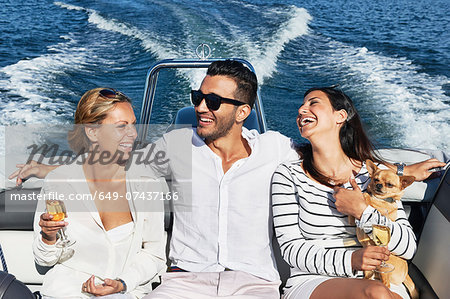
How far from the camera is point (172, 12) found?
29.7 ft

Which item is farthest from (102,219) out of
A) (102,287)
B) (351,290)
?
(351,290)

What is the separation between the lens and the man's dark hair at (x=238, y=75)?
1.74 meters

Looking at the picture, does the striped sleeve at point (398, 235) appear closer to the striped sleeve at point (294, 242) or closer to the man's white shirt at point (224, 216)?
the striped sleeve at point (294, 242)

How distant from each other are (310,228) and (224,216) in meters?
0.29

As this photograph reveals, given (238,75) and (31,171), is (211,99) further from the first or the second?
(31,171)

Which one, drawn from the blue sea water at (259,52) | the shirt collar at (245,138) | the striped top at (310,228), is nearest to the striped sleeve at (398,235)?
the striped top at (310,228)

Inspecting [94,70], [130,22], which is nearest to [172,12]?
[130,22]

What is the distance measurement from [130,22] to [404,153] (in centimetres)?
738

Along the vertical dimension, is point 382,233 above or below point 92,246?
above

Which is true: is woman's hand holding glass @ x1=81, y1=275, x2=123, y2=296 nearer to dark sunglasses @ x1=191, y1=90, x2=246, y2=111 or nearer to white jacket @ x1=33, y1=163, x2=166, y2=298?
white jacket @ x1=33, y1=163, x2=166, y2=298

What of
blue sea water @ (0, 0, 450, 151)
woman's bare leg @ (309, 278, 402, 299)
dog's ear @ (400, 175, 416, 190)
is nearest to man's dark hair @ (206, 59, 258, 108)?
dog's ear @ (400, 175, 416, 190)

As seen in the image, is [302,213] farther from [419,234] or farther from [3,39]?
[3,39]

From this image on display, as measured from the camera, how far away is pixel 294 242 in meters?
1.58

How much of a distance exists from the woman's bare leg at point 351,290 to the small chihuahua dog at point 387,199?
0.06 meters
